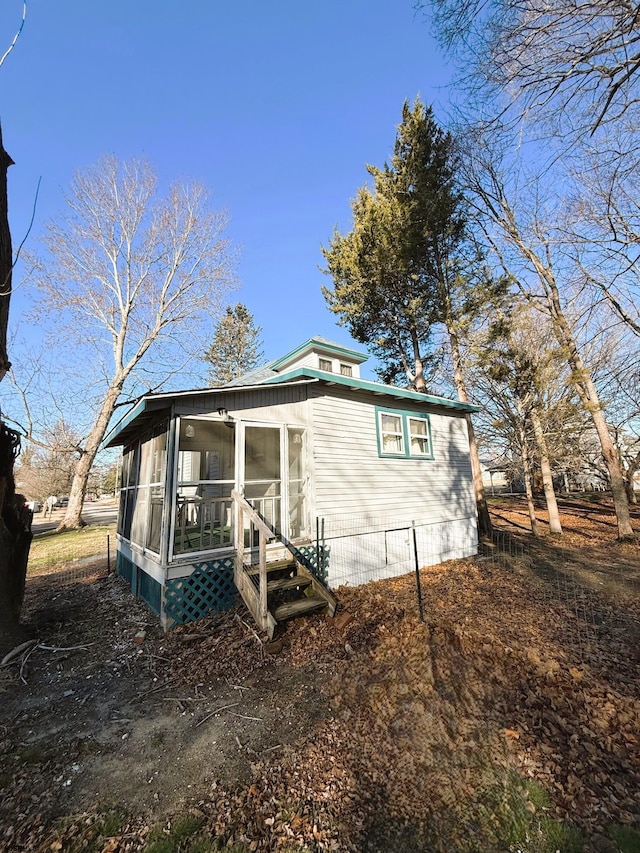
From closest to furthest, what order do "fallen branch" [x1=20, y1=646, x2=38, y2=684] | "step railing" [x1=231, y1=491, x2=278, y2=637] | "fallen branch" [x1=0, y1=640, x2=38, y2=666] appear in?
"fallen branch" [x1=20, y1=646, x2=38, y2=684] → "fallen branch" [x1=0, y1=640, x2=38, y2=666] → "step railing" [x1=231, y1=491, x2=278, y2=637]

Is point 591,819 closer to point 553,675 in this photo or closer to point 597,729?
point 597,729

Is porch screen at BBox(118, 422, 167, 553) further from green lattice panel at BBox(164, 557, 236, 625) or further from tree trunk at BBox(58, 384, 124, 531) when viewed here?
tree trunk at BBox(58, 384, 124, 531)

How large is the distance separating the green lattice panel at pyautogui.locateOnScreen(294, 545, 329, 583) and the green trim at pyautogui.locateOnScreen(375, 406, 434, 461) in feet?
8.64

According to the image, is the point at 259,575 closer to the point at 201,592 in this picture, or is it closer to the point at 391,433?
the point at 201,592

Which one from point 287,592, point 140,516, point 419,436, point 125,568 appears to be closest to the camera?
point 287,592

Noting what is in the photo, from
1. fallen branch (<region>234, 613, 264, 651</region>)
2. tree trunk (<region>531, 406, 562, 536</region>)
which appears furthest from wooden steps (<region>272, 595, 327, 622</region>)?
tree trunk (<region>531, 406, 562, 536</region>)

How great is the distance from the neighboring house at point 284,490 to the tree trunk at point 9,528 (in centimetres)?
165

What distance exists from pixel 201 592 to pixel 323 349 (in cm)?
678

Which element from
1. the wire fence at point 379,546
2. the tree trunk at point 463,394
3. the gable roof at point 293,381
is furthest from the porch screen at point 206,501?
the tree trunk at point 463,394

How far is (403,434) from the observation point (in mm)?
8898

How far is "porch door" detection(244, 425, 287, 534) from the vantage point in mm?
6352

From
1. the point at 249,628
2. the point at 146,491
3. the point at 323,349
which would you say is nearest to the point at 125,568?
the point at 146,491

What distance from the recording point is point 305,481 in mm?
6902

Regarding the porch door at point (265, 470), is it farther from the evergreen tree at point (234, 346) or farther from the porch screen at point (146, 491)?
the evergreen tree at point (234, 346)
